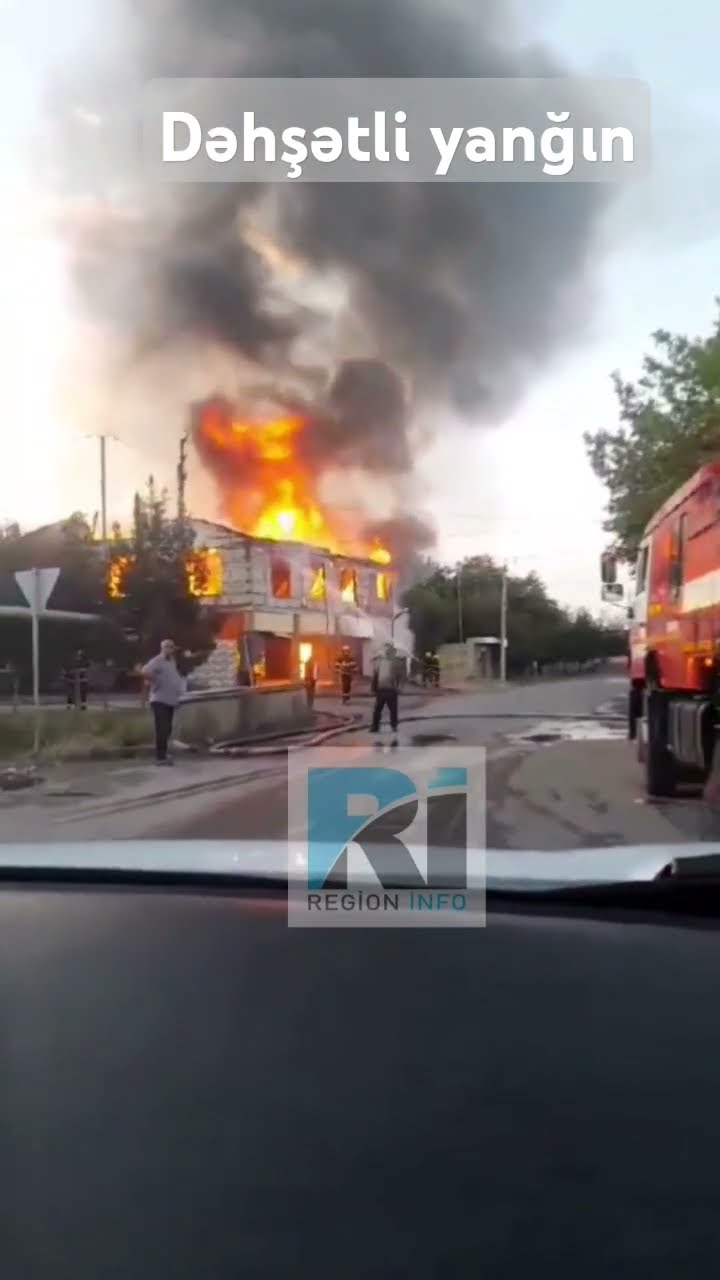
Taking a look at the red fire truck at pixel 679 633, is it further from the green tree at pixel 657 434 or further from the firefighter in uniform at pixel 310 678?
the firefighter in uniform at pixel 310 678

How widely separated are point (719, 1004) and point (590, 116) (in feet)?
5.93

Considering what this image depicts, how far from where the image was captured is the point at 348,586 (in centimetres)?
229

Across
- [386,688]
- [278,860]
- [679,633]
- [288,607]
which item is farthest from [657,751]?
[278,860]

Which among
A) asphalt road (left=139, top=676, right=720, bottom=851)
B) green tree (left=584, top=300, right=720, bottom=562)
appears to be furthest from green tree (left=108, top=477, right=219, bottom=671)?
green tree (left=584, top=300, right=720, bottom=562)

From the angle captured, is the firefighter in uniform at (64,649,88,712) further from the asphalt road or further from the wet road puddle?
the wet road puddle

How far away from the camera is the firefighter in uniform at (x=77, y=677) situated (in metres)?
2.29

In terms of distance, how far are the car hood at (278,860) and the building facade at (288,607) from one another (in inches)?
20.7

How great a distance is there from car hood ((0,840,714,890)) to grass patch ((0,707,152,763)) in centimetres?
54

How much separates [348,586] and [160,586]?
0.39m

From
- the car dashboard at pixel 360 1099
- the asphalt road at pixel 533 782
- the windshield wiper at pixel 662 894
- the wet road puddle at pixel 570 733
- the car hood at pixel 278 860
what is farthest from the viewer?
the wet road puddle at pixel 570 733

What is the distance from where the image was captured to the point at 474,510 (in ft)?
7.54

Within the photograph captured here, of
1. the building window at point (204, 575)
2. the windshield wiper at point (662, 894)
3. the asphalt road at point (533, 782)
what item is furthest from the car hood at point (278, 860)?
the building window at point (204, 575)

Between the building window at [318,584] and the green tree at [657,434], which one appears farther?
the building window at [318,584]

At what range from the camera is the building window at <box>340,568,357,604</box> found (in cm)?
226
